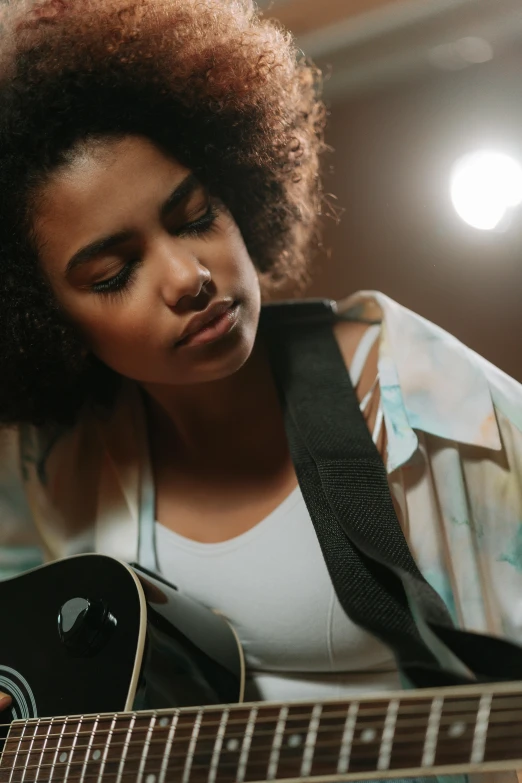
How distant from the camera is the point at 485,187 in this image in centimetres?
67

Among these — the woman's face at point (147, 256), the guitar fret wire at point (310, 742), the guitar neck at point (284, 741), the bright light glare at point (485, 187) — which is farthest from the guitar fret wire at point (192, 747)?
the bright light glare at point (485, 187)

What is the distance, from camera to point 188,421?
0.85 meters

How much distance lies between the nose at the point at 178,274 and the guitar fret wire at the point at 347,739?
1.22 feet

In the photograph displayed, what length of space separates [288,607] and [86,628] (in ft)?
0.70

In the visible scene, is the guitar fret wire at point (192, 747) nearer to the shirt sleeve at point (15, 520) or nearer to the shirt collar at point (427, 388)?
the shirt collar at point (427, 388)

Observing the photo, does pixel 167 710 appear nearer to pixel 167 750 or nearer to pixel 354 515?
pixel 167 750

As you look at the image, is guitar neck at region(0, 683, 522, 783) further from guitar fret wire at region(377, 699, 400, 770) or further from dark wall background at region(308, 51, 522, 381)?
dark wall background at region(308, 51, 522, 381)

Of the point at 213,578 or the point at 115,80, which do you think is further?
the point at 213,578

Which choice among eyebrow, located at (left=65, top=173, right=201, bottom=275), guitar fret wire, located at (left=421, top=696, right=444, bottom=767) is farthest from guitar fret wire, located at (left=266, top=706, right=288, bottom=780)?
eyebrow, located at (left=65, top=173, right=201, bottom=275)

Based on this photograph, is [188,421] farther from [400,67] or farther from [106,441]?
[400,67]

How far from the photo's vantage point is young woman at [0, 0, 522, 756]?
0.64 metres

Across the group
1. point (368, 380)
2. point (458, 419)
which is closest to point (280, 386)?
point (368, 380)

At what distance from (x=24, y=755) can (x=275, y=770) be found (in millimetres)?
287

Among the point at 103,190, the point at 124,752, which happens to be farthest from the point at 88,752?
the point at 103,190
